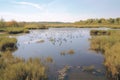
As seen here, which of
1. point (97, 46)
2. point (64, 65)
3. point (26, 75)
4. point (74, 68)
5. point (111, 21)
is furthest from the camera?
point (111, 21)

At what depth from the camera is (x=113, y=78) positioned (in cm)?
1124

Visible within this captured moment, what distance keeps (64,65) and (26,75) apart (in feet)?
17.9

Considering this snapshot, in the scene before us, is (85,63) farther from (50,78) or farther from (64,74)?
(50,78)

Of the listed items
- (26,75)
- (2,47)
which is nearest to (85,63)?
(26,75)

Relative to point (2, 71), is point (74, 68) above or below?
below

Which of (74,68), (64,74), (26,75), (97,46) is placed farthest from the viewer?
(97,46)

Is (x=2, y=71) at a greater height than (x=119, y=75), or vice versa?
(x=2, y=71)

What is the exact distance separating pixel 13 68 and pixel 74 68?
5.55 metres

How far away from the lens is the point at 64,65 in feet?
47.6

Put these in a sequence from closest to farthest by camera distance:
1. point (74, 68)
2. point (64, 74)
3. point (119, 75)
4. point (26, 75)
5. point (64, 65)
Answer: point (26, 75)
point (119, 75)
point (64, 74)
point (74, 68)
point (64, 65)

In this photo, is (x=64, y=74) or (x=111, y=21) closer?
(x=64, y=74)

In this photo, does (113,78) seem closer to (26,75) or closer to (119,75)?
(119,75)

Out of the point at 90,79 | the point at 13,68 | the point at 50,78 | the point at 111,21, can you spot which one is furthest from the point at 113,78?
the point at 111,21

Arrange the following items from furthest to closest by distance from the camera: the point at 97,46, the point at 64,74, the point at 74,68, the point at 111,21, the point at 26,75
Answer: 1. the point at 111,21
2. the point at 97,46
3. the point at 74,68
4. the point at 64,74
5. the point at 26,75
